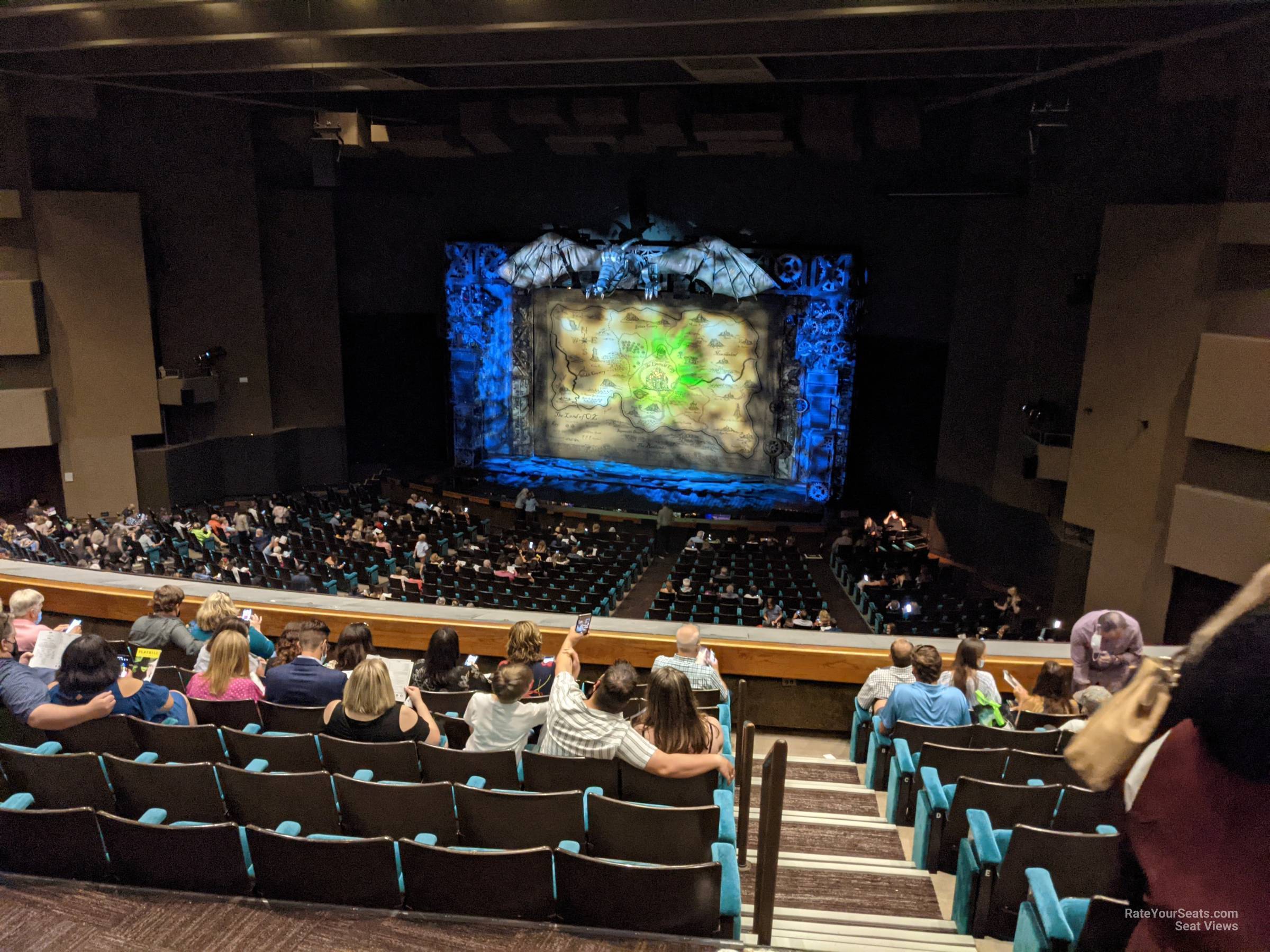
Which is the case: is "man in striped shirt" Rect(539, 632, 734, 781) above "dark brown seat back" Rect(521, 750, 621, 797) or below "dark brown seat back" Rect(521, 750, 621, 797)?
above

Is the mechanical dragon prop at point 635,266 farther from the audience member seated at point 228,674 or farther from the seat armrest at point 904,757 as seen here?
the audience member seated at point 228,674

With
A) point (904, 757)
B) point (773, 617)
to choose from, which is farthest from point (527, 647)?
point (773, 617)

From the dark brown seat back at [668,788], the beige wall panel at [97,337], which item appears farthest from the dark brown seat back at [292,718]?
the beige wall panel at [97,337]

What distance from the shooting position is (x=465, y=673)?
514 centimetres

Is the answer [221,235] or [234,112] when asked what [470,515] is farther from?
[234,112]

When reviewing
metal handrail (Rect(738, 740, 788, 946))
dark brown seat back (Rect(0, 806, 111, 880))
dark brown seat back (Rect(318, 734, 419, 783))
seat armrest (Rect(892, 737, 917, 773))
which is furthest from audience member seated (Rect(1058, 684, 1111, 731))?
dark brown seat back (Rect(0, 806, 111, 880))

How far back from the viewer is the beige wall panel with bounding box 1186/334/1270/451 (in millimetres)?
9930

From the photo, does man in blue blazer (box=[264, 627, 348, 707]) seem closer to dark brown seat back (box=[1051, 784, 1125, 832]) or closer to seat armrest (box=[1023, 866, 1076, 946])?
seat armrest (box=[1023, 866, 1076, 946])

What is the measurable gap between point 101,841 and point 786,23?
9.74 meters

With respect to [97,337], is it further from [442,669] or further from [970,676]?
[970,676]

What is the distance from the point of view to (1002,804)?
3.81 metres

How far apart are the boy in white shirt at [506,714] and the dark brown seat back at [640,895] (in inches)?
40.5

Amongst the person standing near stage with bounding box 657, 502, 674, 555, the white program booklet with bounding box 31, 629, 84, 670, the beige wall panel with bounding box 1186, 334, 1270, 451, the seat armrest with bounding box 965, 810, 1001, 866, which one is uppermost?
the beige wall panel with bounding box 1186, 334, 1270, 451

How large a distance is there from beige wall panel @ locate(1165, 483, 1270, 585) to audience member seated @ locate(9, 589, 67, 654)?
35.5 ft
